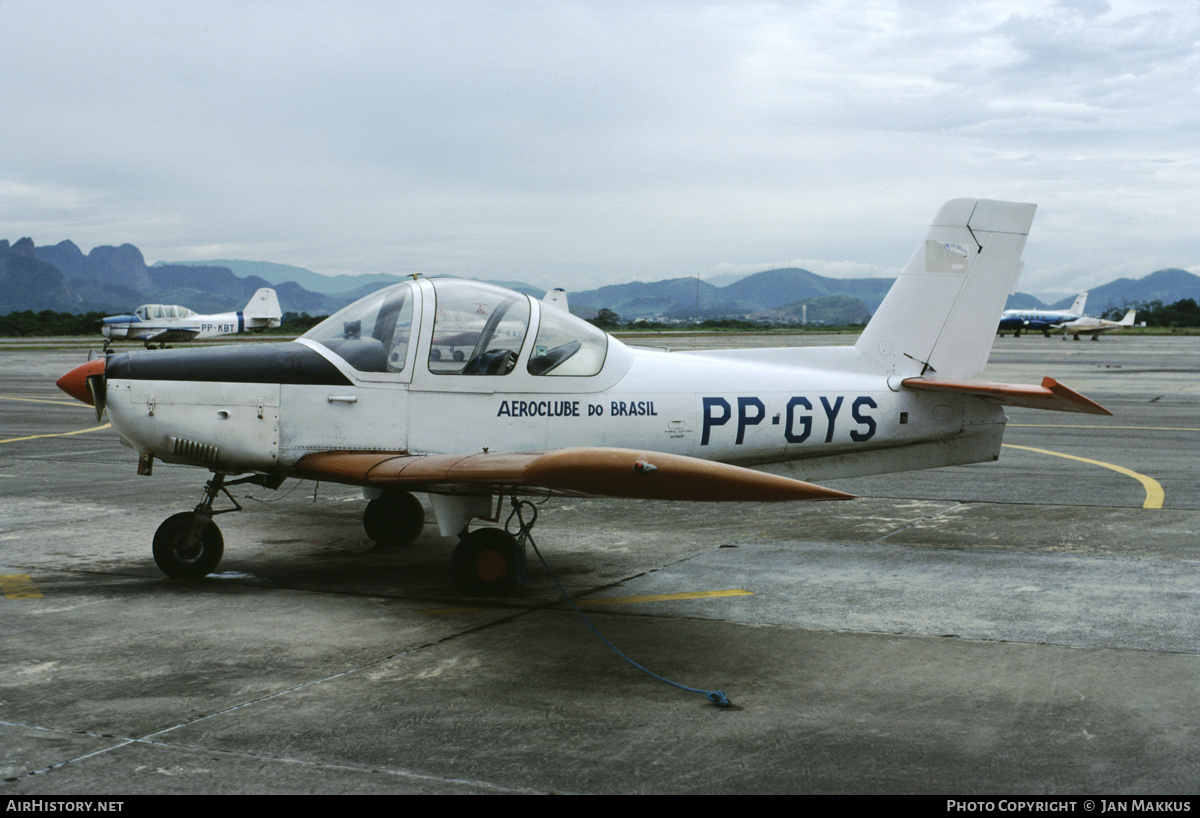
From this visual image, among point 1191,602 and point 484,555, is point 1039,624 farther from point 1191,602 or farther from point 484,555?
point 484,555

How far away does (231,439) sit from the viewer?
7004 millimetres

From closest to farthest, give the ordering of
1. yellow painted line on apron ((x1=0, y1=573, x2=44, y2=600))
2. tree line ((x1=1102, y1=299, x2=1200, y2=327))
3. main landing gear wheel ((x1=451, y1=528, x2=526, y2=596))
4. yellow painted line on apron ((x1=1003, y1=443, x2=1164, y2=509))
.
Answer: yellow painted line on apron ((x1=0, y1=573, x2=44, y2=600))
main landing gear wheel ((x1=451, y1=528, x2=526, y2=596))
yellow painted line on apron ((x1=1003, y1=443, x2=1164, y2=509))
tree line ((x1=1102, y1=299, x2=1200, y2=327))

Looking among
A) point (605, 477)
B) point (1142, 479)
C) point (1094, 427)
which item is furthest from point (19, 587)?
point (1094, 427)

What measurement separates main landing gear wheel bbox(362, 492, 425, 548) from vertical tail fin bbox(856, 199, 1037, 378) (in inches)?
164

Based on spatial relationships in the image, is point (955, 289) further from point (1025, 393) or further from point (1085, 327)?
point (1085, 327)

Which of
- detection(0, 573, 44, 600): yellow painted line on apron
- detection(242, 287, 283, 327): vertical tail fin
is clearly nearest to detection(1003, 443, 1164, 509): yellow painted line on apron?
detection(0, 573, 44, 600): yellow painted line on apron

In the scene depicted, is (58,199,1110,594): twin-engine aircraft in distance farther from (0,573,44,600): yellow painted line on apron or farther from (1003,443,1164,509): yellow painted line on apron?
(1003,443,1164,509): yellow painted line on apron

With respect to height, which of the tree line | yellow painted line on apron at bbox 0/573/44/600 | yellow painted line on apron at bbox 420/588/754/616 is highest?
the tree line

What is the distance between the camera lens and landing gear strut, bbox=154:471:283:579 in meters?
7.18

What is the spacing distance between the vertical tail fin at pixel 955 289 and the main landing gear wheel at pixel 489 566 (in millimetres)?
3634

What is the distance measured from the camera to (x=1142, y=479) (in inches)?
460

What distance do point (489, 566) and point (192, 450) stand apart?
7.52ft
